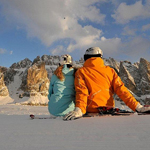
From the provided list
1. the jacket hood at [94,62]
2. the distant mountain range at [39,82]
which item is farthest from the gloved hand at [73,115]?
the distant mountain range at [39,82]

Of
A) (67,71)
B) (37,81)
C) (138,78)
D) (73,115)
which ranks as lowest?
(73,115)

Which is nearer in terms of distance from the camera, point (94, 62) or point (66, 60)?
point (94, 62)

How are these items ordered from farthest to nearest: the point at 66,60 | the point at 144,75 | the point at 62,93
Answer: the point at 144,75 → the point at 66,60 → the point at 62,93

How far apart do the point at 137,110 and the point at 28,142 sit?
226 cm

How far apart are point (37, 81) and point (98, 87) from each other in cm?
3786

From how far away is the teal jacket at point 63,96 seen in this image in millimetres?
3744

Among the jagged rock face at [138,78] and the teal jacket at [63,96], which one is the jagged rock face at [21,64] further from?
the teal jacket at [63,96]

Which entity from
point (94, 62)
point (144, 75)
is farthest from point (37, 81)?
point (94, 62)

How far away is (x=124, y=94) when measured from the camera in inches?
122

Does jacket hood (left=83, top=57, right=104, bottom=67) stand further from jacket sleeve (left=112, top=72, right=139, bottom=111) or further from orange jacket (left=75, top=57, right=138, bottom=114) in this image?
jacket sleeve (left=112, top=72, right=139, bottom=111)

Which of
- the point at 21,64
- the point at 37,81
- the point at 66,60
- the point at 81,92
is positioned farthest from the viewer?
the point at 21,64

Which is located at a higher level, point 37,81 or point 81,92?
point 37,81

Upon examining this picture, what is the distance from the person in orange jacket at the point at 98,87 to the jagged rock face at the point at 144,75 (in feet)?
129

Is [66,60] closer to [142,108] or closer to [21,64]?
[142,108]
